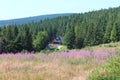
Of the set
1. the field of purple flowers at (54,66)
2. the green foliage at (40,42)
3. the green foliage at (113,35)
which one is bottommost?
the green foliage at (40,42)

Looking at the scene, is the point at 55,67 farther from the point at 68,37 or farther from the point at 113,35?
the point at 113,35

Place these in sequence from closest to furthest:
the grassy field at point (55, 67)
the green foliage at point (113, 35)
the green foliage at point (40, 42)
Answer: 1. the grassy field at point (55, 67)
2. the green foliage at point (113, 35)
3. the green foliage at point (40, 42)

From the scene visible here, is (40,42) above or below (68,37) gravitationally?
below

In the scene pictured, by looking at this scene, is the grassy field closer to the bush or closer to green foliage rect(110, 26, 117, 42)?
the bush

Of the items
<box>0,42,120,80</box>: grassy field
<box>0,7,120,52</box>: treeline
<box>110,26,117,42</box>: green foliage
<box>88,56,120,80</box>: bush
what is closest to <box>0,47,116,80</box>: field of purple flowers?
<box>0,42,120,80</box>: grassy field

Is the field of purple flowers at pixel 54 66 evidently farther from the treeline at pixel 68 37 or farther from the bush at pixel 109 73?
the treeline at pixel 68 37

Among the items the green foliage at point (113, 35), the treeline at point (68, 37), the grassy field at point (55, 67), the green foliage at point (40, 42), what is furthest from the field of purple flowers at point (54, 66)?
the green foliage at point (40, 42)

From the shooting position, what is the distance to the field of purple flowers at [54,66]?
Result: 10148mm

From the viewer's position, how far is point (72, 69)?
1154 centimetres

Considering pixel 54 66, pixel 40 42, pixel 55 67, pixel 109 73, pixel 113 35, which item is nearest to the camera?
pixel 109 73

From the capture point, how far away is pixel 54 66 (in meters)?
11.9

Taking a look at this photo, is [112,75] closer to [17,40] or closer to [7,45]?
[7,45]

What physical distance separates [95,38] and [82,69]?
8948 centimetres

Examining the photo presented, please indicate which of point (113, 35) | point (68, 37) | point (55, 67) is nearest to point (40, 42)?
point (68, 37)
